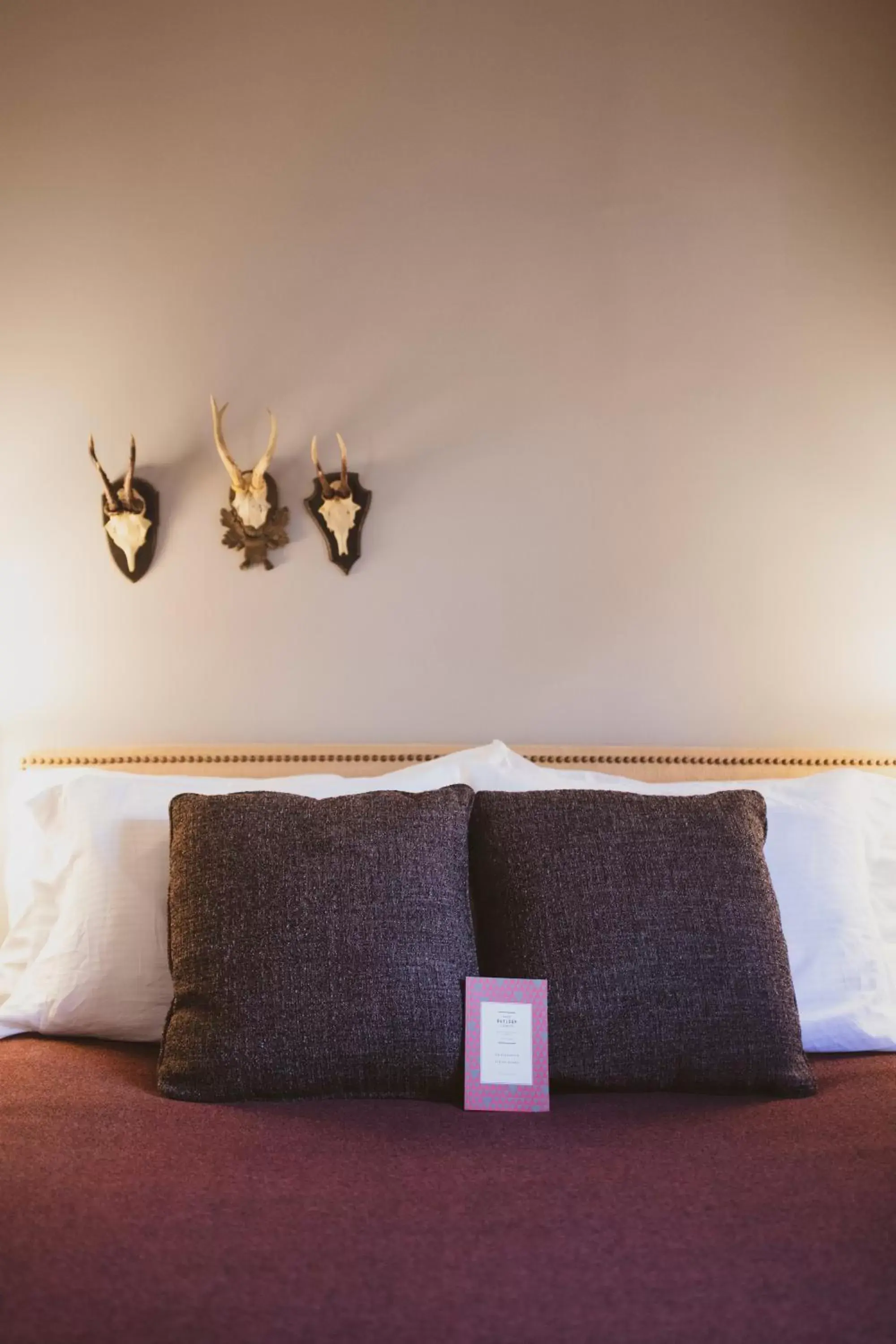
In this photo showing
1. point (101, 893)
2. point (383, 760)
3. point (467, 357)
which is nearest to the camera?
point (101, 893)

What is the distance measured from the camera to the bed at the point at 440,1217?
85 cm

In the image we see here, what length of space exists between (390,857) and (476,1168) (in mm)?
454

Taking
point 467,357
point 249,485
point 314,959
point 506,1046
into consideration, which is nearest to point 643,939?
point 506,1046

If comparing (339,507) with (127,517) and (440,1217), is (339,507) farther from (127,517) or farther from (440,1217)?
(440,1217)

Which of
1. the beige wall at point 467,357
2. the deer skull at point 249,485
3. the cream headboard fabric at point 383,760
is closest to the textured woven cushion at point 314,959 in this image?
the cream headboard fabric at point 383,760

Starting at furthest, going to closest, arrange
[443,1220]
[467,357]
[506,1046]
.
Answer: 1. [467,357]
2. [506,1046]
3. [443,1220]

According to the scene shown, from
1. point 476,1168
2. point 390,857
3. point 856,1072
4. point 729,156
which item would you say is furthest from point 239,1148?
point 729,156

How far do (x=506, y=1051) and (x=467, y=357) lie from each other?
1.46 m

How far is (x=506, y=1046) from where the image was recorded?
1407 mm

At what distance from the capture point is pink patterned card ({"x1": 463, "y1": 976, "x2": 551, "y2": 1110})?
1400 millimetres

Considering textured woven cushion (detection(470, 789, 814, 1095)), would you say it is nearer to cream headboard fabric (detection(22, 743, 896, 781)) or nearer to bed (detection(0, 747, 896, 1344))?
bed (detection(0, 747, 896, 1344))

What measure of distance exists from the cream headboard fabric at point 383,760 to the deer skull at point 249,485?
48 centimetres

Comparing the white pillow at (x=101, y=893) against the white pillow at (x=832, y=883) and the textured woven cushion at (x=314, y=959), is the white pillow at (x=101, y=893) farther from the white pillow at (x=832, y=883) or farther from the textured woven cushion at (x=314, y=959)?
the white pillow at (x=832, y=883)

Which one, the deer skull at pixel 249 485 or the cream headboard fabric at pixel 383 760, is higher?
the deer skull at pixel 249 485
